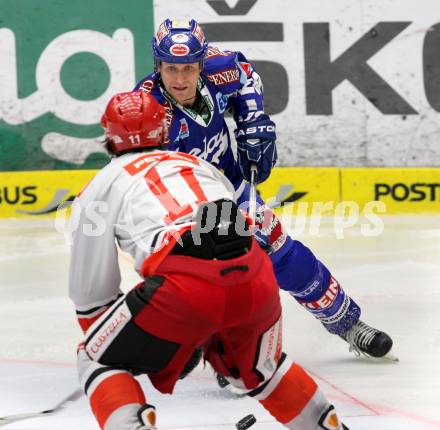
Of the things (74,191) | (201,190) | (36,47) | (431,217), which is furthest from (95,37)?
(201,190)

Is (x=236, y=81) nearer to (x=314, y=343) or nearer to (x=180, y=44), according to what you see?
(x=180, y=44)

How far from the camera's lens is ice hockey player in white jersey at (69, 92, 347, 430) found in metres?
2.43

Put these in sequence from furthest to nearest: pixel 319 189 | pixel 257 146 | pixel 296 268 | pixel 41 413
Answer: pixel 319 189
pixel 257 146
pixel 296 268
pixel 41 413

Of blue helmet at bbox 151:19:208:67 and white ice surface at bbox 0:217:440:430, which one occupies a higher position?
blue helmet at bbox 151:19:208:67

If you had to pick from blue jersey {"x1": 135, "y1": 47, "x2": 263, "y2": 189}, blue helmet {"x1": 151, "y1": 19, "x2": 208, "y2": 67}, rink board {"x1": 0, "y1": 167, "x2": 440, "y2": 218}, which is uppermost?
blue helmet {"x1": 151, "y1": 19, "x2": 208, "y2": 67}

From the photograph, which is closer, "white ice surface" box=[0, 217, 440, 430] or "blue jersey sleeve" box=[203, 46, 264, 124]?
"white ice surface" box=[0, 217, 440, 430]

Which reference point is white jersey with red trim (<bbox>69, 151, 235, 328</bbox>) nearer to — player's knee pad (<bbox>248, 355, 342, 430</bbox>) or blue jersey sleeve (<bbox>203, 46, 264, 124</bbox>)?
player's knee pad (<bbox>248, 355, 342, 430</bbox>)

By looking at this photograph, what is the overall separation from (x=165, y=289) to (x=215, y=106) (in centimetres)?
159

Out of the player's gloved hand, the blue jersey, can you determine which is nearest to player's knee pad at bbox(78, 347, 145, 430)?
the blue jersey

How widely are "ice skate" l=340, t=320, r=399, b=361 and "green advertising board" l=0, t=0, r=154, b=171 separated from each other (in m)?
3.51

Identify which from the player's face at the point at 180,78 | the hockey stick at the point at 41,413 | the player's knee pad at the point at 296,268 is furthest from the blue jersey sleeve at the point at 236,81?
the hockey stick at the point at 41,413

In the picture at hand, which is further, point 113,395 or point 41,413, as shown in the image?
point 41,413

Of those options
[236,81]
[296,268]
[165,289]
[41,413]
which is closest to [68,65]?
[236,81]

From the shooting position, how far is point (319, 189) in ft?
23.2
